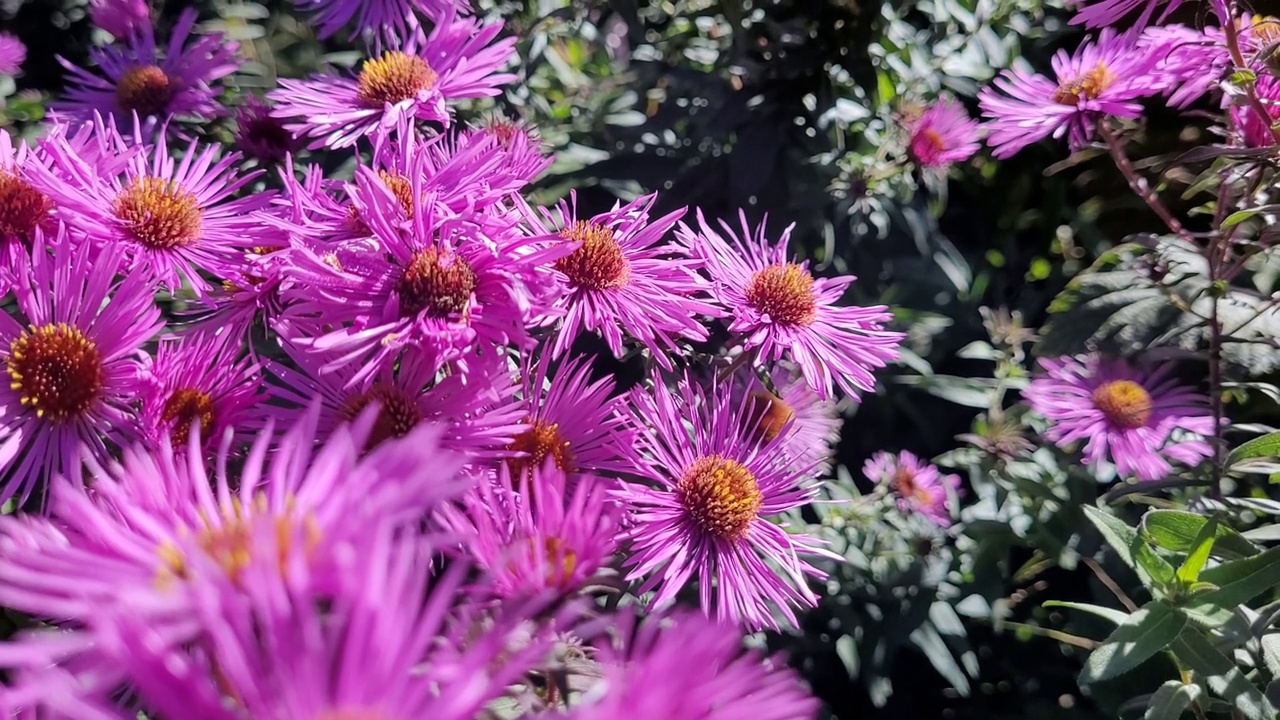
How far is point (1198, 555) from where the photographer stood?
641mm

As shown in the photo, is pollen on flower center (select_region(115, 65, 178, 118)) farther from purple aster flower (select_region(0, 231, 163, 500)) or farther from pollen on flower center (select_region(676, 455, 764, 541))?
pollen on flower center (select_region(676, 455, 764, 541))

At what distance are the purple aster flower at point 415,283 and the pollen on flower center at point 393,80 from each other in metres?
0.30

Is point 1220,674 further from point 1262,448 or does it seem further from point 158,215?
point 158,215

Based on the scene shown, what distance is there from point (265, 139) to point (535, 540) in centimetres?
65

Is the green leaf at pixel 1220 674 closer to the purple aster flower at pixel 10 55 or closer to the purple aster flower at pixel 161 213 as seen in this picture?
the purple aster flower at pixel 161 213

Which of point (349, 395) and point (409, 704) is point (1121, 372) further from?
point (409, 704)

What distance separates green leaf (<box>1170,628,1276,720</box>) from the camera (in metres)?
0.62

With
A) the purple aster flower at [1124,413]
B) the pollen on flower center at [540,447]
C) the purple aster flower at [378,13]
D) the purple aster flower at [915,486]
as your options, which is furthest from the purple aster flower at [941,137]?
the pollen on flower center at [540,447]

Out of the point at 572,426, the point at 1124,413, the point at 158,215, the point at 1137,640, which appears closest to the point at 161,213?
the point at 158,215

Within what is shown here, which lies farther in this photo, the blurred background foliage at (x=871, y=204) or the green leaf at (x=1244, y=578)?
the blurred background foliage at (x=871, y=204)

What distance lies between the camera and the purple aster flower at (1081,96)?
813 mm

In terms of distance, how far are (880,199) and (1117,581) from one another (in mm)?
580

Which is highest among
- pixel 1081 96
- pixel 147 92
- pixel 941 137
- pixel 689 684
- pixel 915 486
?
pixel 941 137

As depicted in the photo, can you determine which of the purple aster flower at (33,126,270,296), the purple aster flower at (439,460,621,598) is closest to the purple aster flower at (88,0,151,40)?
the purple aster flower at (33,126,270,296)
